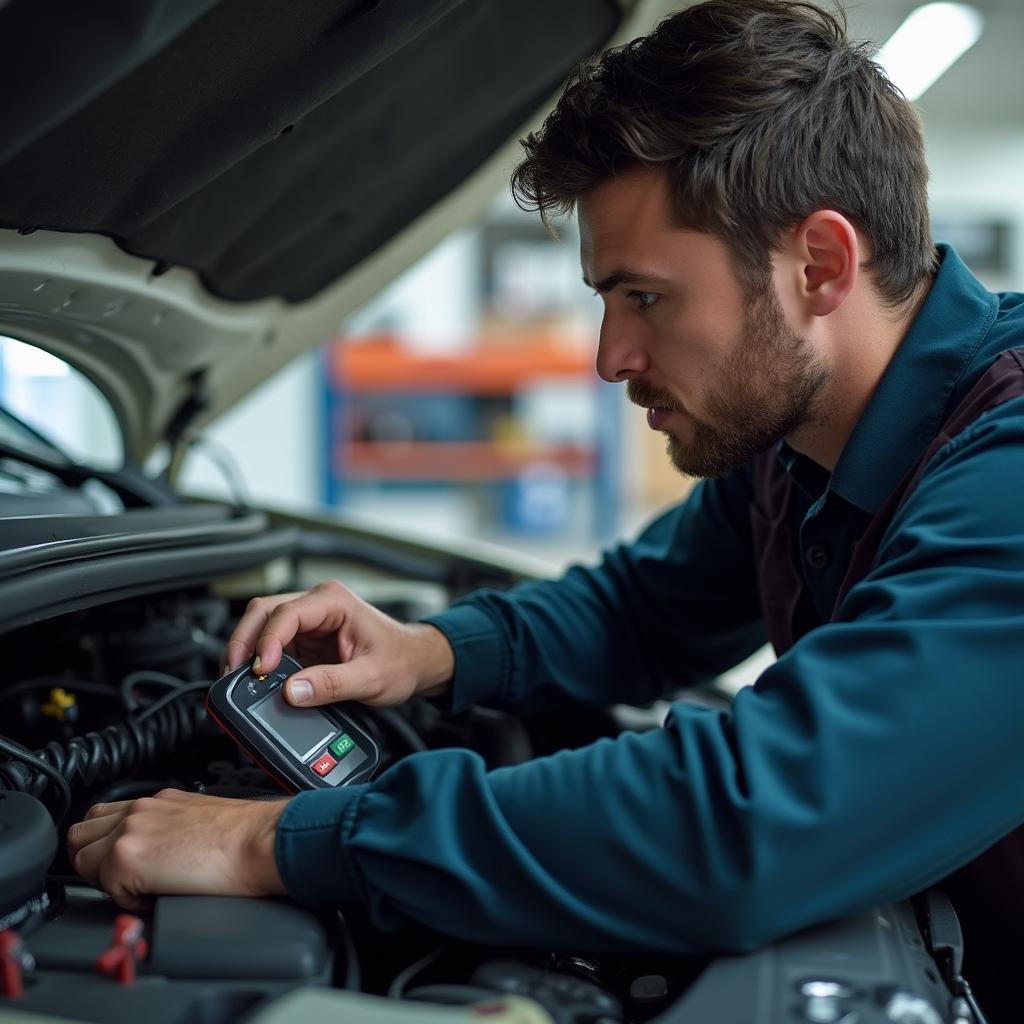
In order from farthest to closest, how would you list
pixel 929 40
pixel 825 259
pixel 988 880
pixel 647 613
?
pixel 929 40
pixel 647 613
pixel 825 259
pixel 988 880

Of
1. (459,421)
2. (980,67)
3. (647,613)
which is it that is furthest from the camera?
(459,421)

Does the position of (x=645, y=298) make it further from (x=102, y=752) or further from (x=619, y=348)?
(x=102, y=752)

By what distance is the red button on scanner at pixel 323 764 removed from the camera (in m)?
0.91

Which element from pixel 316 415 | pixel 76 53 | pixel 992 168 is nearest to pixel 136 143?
pixel 76 53

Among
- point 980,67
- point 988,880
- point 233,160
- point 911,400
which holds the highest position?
point 980,67

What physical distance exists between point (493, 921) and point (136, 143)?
0.64 meters

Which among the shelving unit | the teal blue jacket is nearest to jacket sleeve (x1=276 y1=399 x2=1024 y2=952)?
the teal blue jacket

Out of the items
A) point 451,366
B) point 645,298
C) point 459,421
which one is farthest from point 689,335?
point 459,421

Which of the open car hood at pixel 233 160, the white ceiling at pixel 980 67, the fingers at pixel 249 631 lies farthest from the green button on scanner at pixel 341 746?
the white ceiling at pixel 980 67

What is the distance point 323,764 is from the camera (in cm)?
92

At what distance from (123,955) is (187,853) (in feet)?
0.32

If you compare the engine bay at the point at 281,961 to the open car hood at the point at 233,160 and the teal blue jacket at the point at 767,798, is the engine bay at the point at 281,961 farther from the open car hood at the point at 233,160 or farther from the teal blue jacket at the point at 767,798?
the open car hood at the point at 233,160

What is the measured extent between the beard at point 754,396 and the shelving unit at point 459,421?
5.64 m

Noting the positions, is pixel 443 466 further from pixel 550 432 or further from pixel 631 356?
pixel 631 356
